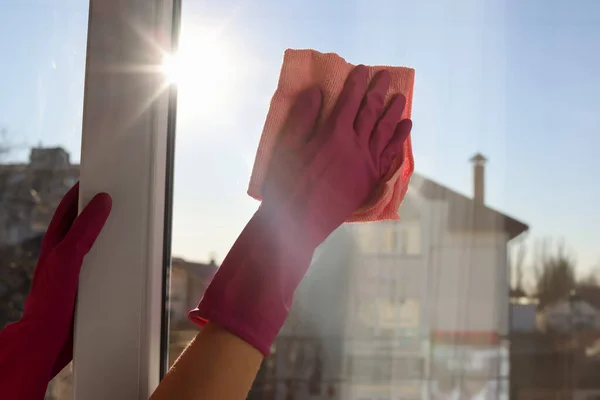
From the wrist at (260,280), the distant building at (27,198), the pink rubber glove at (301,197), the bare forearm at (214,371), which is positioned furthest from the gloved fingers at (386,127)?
the distant building at (27,198)

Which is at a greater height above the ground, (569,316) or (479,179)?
(479,179)

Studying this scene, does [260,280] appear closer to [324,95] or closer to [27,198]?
[324,95]

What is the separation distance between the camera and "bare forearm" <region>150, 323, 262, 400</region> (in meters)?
0.56

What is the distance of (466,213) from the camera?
0.83 metres

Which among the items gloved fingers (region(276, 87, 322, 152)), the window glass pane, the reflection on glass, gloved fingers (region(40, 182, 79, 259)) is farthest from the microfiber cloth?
the window glass pane

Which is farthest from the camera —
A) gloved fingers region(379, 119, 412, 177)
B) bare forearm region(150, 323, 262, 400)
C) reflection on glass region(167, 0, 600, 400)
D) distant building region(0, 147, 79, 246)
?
distant building region(0, 147, 79, 246)

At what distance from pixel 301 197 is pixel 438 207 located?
1.00 feet

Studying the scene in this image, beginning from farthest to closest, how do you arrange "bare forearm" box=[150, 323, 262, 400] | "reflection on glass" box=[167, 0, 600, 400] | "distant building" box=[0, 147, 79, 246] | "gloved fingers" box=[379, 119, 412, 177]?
1. "distant building" box=[0, 147, 79, 246]
2. "reflection on glass" box=[167, 0, 600, 400]
3. "gloved fingers" box=[379, 119, 412, 177]
4. "bare forearm" box=[150, 323, 262, 400]

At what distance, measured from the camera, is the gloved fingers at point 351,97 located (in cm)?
64

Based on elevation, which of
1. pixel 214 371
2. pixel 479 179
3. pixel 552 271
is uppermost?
pixel 479 179

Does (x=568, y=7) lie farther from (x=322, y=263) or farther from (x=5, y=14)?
(x=5, y=14)

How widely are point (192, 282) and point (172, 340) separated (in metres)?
0.09

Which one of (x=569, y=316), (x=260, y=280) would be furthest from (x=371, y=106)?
(x=569, y=316)

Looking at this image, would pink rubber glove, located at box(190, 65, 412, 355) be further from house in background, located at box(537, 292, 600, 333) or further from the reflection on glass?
house in background, located at box(537, 292, 600, 333)
